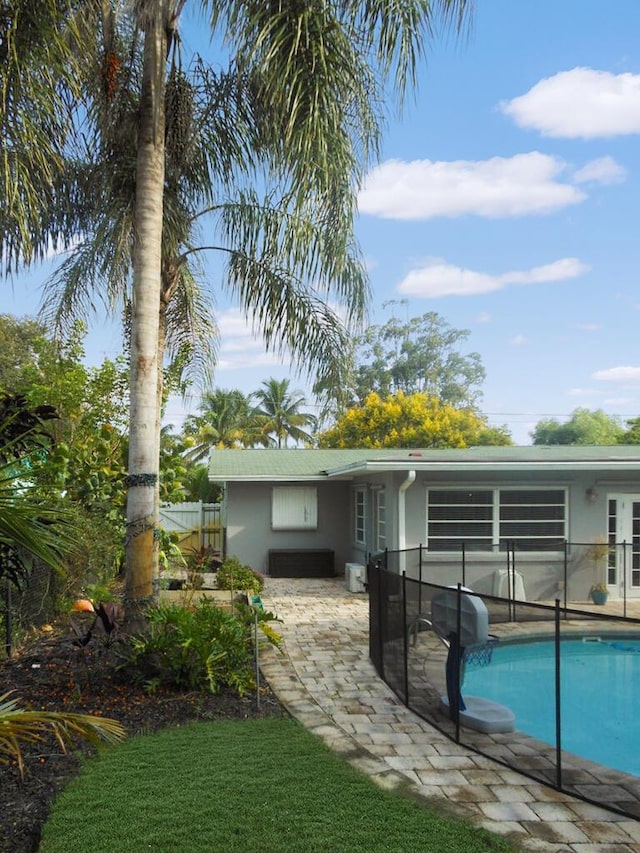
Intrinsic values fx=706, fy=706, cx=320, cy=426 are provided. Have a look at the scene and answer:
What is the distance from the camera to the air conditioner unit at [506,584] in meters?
13.1

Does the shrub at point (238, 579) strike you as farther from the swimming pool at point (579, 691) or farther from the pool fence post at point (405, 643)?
the pool fence post at point (405, 643)

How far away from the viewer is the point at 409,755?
5570 millimetres

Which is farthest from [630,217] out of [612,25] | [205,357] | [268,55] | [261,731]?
[261,731]

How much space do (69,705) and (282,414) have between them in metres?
38.3

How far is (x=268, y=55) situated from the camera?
6.96 meters

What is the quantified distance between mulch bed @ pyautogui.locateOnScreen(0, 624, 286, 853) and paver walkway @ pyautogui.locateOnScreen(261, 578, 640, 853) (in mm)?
649

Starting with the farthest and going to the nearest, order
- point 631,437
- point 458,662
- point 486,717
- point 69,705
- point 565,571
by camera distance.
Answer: point 631,437
point 565,571
point 69,705
point 486,717
point 458,662

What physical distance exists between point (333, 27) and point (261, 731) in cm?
674

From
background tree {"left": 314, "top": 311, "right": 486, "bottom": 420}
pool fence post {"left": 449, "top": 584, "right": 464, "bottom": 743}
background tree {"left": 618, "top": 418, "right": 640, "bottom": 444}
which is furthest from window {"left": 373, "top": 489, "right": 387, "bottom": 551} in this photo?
background tree {"left": 618, "top": 418, "right": 640, "bottom": 444}

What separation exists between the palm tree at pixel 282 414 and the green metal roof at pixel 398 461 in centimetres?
2323

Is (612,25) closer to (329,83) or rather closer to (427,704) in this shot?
(329,83)

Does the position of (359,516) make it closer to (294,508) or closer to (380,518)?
(294,508)

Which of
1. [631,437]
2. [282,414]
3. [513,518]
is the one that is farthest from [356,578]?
[631,437]

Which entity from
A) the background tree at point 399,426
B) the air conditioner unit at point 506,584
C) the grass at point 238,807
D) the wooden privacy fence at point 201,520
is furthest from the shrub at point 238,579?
the background tree at point 399,426
